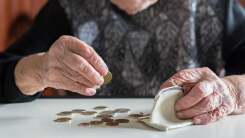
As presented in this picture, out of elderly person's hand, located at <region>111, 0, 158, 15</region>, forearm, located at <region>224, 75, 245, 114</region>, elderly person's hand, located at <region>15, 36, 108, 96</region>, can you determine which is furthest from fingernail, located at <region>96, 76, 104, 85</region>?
elderly person's hand, located at <region>111, 0, 158, 15</region>

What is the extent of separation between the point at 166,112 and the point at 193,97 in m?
0.06

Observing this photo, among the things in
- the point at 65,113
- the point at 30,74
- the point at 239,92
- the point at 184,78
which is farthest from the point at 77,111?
the point at 239,92

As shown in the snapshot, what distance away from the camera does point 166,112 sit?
0.99 meters

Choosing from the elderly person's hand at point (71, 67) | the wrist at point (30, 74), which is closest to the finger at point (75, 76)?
the elderly person's hand at point (71, 67)

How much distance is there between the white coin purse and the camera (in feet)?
3.17

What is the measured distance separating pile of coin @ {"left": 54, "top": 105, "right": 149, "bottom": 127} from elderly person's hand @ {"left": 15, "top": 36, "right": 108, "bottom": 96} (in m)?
0.07

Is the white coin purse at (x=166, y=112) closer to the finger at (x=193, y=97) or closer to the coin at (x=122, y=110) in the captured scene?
the finger at (x=193, y=97)

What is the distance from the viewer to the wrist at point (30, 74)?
114cm

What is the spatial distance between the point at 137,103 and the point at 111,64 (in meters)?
0.31

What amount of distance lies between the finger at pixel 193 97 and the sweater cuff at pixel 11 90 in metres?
0.46

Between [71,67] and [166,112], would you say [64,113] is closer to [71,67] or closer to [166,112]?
[71,67]

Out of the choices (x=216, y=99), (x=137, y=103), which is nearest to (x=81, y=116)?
(x=137, y=103)

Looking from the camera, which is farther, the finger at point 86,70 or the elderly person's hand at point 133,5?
the elderly person's hand at point 133,5

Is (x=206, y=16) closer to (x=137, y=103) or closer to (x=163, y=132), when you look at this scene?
(x=137, y=103)
